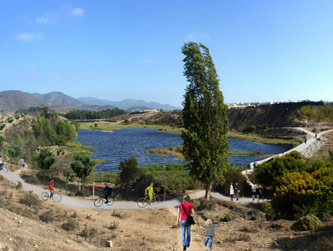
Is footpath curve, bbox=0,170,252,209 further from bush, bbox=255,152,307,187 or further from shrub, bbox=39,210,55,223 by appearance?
shrub, bbox=39,210,55,223

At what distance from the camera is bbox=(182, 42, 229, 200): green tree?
76.2ft

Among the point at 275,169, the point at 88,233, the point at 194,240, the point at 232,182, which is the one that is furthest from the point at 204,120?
the point at 88,233

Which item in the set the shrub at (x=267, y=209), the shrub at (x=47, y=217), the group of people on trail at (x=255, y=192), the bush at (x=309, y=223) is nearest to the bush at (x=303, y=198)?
the shrub at (x=267, y=209)

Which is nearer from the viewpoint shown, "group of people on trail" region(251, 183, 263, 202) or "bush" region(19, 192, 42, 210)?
"bush" region(19, 192, 42, 210)

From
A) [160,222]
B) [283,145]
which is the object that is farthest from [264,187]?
[283,145]

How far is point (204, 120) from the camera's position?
79.1ft

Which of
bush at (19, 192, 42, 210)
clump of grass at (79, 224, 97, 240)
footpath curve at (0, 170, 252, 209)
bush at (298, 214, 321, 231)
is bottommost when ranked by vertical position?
footpath curve at (0, 170, 252, 209)

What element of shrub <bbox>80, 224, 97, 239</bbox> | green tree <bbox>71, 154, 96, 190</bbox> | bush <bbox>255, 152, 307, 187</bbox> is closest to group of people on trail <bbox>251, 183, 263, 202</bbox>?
bush <bbox>255, 152, 307, 187</bbox>

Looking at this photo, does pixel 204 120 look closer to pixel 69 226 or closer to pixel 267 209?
pixel 267 209

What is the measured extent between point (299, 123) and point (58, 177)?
339ft

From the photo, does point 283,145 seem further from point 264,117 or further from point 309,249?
point 309,249

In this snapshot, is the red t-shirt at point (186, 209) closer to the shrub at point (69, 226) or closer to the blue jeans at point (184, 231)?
the blue jeans at point (184, 231)

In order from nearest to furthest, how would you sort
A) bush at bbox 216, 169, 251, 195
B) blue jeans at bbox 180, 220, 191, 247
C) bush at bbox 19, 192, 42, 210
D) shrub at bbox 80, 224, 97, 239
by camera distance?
blue jeans at bbox 180, 220, 191, 247 → shrub at bbox 80, 224, 97, 239 → bush at bbox 19, 192, 42, 210 → bush at bbox 216, 169, 251, 195

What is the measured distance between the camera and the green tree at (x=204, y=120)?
2322cm
